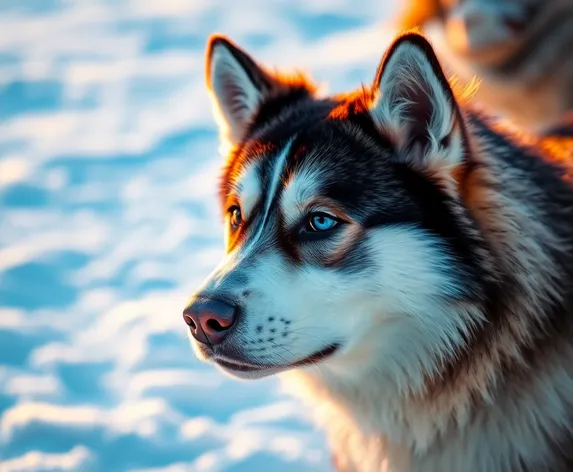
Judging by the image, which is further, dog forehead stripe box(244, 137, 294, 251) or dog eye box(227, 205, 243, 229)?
dog eye box(227, 205, 243, 229)

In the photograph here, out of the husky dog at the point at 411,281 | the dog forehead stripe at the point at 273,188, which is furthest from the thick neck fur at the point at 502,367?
the dog forehead stripe at the point at 273,188

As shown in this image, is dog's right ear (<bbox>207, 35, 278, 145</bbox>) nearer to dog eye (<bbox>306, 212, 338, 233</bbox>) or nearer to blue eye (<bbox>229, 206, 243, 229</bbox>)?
blue eye (<bbox>229, 206, 243, 229</bbox>)

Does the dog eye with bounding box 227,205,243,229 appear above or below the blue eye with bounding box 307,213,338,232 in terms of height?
above

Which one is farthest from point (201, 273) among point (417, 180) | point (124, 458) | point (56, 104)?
point (56, 104)

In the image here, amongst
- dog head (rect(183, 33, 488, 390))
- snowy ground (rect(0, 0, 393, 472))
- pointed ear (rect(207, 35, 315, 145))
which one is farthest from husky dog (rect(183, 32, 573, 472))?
snowy ground (rect(0, 0, 393, 472))

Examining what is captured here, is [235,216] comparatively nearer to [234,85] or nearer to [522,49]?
[234,85]

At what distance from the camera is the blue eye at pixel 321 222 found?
2162 mm

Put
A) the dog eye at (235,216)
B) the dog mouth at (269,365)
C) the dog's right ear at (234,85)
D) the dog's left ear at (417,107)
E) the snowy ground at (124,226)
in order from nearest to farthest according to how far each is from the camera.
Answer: the dog's left ear at (417,107) < the dog mouth at (269,365) < the dog eye at (235,216) < the dog's right ear at (234,85) < the snowy ground at (124,226)

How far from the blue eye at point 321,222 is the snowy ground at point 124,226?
1165 mm

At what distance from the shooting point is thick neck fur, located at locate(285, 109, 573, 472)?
214cm

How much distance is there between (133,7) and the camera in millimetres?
7734

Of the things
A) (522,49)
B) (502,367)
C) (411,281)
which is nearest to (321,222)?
(411,281)

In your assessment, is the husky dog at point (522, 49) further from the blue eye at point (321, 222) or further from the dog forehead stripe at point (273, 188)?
the blue eye at point (321, 222)

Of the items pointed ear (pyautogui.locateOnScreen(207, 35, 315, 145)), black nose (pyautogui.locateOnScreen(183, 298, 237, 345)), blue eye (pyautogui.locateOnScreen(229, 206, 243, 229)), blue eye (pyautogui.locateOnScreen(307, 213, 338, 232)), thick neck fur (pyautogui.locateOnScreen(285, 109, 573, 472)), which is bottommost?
thick neck fur (pyautogui.locateOnScreen(285, 109, 573, 472))
